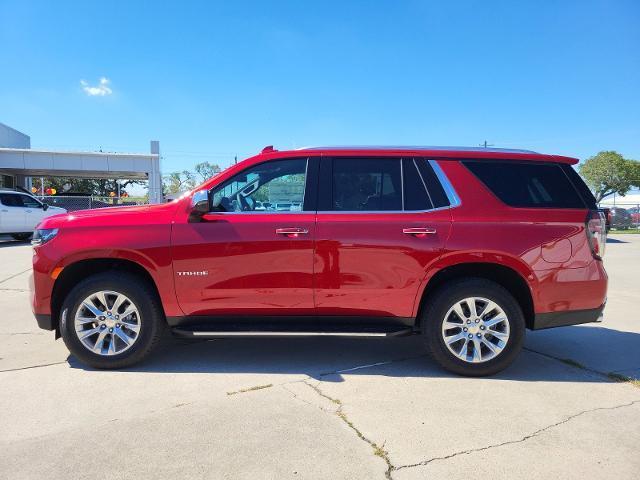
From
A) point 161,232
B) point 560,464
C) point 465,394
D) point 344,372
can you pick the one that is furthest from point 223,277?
point 560,464

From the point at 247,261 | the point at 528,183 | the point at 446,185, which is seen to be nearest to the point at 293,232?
the point at 247,261

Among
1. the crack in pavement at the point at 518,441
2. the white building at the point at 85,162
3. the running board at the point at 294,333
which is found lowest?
the crack in pavement at the point at 518,441

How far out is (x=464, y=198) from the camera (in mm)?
3984

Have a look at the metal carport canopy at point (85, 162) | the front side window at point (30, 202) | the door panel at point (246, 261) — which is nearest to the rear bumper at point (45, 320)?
the door panel at point (246, 261)

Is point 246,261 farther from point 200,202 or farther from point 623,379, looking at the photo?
point 623,379

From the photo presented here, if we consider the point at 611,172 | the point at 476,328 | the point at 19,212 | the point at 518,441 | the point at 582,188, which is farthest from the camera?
the point at 611,172

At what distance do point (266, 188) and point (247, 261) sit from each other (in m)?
0.68

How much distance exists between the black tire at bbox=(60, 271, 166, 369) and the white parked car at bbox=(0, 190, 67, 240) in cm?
1413

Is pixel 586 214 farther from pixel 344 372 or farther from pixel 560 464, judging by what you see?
pixel 344 372

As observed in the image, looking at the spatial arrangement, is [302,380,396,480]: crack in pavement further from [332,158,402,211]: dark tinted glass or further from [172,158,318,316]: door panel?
[332,158,402,211]: dark tinted glass

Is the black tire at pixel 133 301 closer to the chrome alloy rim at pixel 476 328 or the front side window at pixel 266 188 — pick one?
the front side window at pixel 266 188

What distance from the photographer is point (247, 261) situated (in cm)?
391

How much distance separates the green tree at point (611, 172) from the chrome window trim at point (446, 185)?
59120 millimetres

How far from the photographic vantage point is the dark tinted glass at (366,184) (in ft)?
13.2
